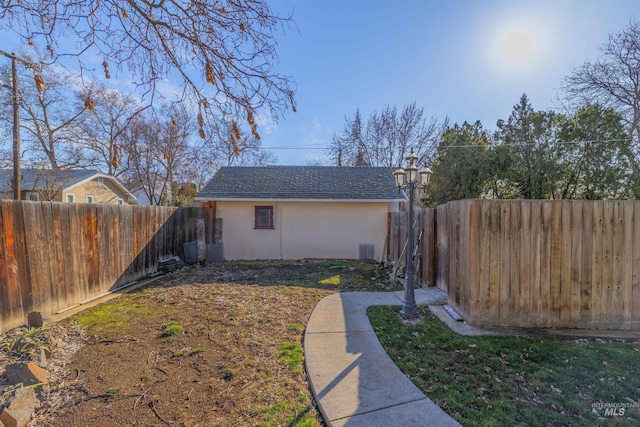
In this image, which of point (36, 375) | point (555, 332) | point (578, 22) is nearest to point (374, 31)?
point (578, 22)

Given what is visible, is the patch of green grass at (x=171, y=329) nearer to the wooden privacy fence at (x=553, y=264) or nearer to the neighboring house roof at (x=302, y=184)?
the wooden privacy fence at (x=553, y=264)

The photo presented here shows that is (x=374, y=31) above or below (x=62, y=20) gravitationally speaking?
above

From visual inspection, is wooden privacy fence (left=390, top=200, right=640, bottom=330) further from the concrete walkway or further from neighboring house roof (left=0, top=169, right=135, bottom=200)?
neighboring house roof (left=0, top=169, right=135, bottom=200)

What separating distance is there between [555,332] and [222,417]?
453 centimetres

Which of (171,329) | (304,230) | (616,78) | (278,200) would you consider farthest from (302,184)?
(616,78)

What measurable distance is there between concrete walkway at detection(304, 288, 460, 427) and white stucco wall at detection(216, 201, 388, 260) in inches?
249

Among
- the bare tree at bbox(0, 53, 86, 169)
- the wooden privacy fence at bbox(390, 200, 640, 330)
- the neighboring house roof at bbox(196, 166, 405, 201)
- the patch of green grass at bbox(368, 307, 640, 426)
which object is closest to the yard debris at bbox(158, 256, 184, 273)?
the neighboring house roof at bbox(196, 166, 405, 201)

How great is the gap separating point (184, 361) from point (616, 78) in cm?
1640

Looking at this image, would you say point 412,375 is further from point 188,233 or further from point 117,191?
point 117,191

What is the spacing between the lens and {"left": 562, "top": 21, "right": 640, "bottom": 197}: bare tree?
33.6 feet

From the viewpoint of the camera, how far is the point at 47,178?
626 inches

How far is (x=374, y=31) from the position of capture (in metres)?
6.70

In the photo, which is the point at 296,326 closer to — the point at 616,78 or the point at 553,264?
the point at 553,264

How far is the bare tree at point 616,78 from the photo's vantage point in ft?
33.6
